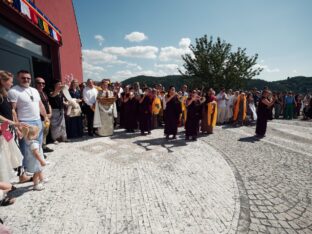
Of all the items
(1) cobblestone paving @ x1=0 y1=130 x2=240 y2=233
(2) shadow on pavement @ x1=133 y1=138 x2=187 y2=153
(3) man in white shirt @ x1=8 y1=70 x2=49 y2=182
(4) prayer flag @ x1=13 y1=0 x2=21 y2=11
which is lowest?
(1) cobblestone paving @ x1=0 y1=130 x2=240 y2=233

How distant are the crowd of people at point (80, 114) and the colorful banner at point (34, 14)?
211cm

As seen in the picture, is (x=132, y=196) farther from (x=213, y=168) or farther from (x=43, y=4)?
(x=43, y=4)

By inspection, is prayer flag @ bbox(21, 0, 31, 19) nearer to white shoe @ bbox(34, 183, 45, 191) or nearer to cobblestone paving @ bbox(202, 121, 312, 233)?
white shoe @ bbox(34, 183, 45, 191)

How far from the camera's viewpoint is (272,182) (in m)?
3.92

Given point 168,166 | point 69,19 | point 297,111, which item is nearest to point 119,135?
point 168,166

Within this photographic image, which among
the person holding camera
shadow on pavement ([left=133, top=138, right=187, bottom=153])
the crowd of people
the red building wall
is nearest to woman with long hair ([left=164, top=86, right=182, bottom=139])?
the crowd of people

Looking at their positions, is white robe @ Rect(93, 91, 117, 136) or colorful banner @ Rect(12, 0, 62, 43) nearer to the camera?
colorful banner @ Rect(12, 0, 62, 43)

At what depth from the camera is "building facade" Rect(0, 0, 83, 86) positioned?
5.33 meters

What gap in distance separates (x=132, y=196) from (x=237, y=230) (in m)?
1.62

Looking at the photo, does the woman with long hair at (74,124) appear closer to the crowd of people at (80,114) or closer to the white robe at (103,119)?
the crowd of people at (80,114)

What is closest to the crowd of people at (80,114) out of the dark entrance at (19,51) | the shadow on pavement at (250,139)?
the shadow on pavement at (250,139)

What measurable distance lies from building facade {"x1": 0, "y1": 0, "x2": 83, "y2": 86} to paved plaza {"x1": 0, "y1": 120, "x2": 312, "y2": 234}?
3.21 metres

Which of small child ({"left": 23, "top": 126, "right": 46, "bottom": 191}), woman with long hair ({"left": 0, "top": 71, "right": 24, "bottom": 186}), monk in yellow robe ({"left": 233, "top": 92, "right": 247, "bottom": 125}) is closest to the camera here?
woman with long hair ({"left": 0, "top": 71, "right": 24, "bottom": 186})

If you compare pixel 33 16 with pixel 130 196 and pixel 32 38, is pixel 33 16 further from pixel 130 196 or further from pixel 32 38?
pixel 130 196
